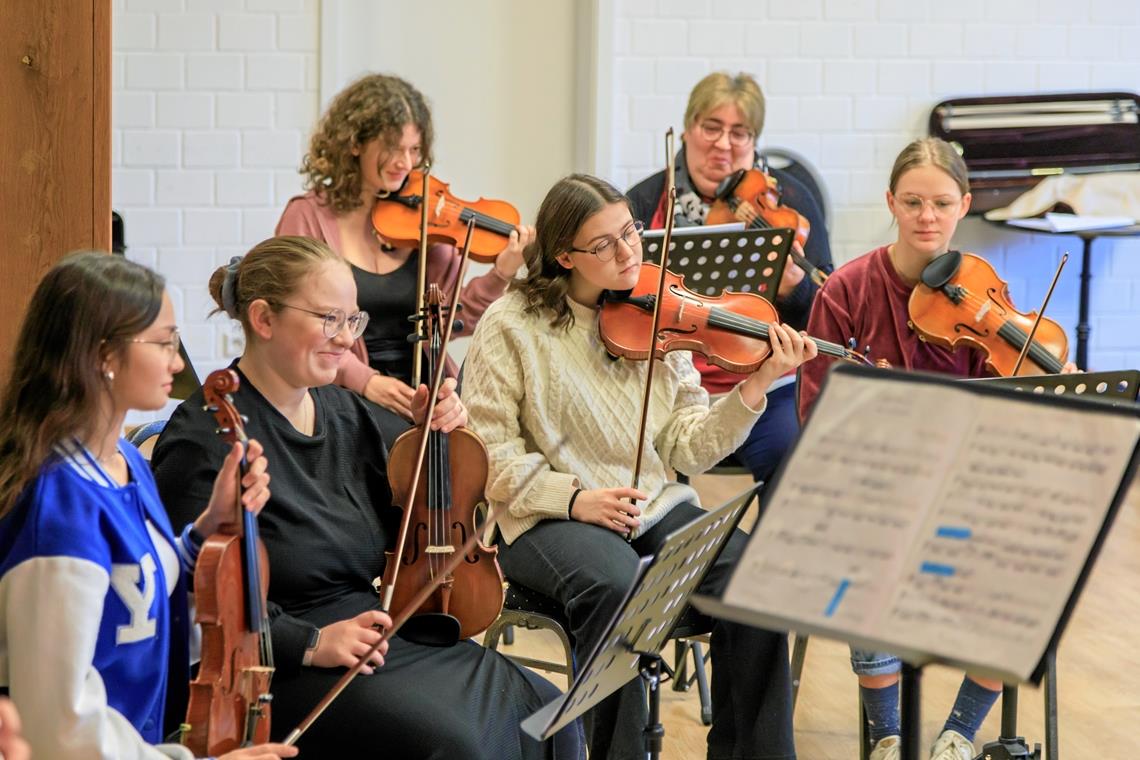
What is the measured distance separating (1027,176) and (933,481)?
3.93m

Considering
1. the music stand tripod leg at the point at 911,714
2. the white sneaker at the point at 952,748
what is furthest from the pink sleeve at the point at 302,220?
the music stand tripod leg at the point at 911,714

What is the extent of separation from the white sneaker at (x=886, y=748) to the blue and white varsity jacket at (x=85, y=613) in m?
1.48

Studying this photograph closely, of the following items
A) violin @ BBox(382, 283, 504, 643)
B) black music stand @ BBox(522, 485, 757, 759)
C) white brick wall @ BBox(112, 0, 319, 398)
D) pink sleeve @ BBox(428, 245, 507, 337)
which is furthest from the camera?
white brick wall @ BBox(112, 0, 319, 398)

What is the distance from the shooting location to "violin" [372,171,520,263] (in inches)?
128

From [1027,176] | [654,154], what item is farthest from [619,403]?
[1027,176]

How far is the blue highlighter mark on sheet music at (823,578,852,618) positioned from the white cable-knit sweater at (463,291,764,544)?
4.08 feet

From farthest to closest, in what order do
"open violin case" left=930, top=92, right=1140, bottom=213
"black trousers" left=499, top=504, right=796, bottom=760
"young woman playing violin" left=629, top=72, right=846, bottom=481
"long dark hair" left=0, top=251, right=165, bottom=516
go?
"open violin case" left=930, top=92, right=1140, bottom=213
"young woman playing violin" left=629, top=72, right=846, bottom=481
"black trousers" left=499, top=504, right=796, bottom=760
"long dark hair" left=0, top=251, right=165, bottom=516

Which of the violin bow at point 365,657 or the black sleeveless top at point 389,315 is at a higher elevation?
the black sleeveless top at point 389,315

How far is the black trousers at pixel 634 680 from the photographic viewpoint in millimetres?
2307

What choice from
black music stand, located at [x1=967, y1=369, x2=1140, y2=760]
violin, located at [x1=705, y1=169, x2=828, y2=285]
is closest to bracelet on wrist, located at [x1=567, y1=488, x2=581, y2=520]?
black music stand, located at [x1=967, y1=369, x2=1140, y2=760]

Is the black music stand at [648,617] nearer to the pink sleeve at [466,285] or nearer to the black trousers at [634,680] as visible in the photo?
the black trousers at [634,680]

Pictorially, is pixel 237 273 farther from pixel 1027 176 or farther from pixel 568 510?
pixel 1027 176

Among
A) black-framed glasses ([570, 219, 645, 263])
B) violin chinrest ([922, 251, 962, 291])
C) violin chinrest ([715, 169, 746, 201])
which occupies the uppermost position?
violin chinrest ([715, 169, 746, 201])

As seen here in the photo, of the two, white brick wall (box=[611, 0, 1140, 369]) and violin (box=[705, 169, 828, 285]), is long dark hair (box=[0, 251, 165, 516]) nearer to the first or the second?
violin (box=[705, 169, 828, 285])
